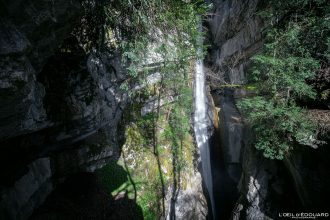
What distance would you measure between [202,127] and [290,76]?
8.01 metres

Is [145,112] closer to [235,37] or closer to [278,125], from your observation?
[278,125]

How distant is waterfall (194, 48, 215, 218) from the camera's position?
14.4 m

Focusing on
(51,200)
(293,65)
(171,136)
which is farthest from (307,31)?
(51,200)

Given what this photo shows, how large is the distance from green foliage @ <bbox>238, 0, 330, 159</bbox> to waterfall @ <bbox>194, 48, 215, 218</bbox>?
21.3 ft

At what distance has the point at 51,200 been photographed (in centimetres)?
811

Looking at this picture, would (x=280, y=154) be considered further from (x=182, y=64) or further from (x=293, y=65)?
(x=182, y=64)

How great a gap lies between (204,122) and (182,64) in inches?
329

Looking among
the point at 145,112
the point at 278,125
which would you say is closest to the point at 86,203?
the point at 145,112

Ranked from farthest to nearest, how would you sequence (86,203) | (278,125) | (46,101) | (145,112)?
1. (145,112)
2. (86,203)
3. (278,125)
4. (46,101)

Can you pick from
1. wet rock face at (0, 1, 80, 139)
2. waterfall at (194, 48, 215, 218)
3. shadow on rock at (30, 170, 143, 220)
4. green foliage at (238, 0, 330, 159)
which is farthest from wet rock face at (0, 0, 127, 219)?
waterfall at (194, 48, 215, 218)

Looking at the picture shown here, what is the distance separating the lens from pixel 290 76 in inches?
284

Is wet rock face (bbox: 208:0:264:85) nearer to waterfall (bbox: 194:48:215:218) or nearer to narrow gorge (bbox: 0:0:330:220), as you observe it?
narrow gorge (bbox: 0:0:330:220)

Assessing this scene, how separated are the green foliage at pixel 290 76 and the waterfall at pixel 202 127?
21.3ft

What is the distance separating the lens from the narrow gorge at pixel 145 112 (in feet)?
13.0
